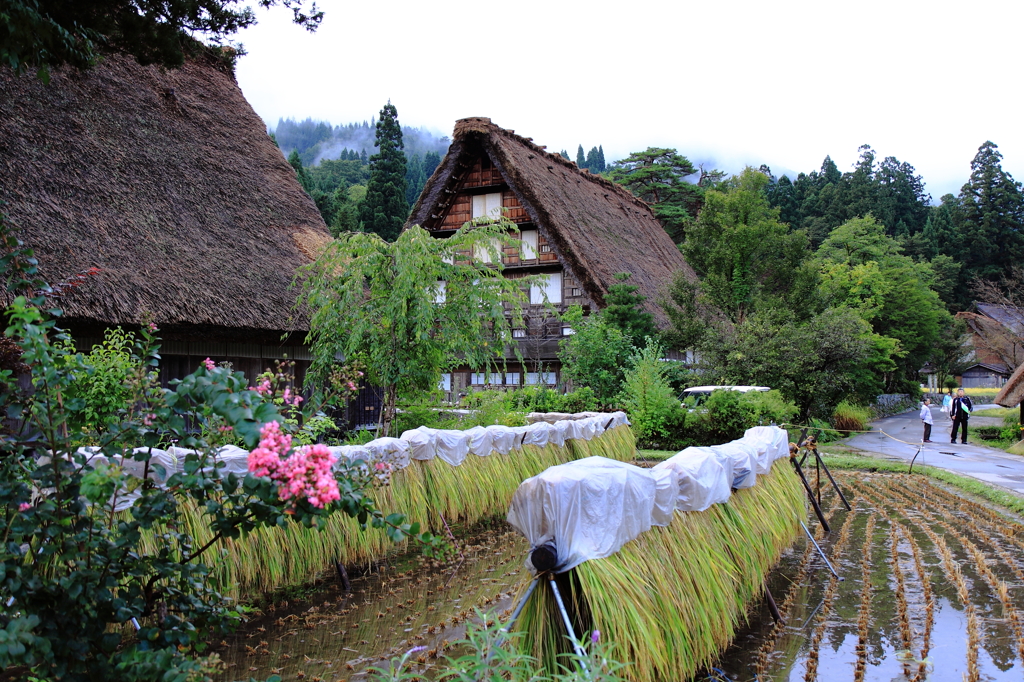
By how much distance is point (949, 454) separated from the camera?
1362cm

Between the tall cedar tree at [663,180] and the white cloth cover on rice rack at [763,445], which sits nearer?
the white cloth cover on rice rack at [763,445]

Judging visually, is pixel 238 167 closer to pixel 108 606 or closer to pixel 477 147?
pixel 477 147

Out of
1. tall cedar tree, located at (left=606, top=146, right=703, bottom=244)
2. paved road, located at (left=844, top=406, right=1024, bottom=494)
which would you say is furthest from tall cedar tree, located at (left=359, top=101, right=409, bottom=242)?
paved road, located at (left=844, top=406, right=1024, bottom=494)

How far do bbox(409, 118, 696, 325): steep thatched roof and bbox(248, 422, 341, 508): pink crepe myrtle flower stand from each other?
52.4ft

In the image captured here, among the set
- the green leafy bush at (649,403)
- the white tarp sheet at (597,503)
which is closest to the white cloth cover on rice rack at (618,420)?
the green leafy bush at (649,403)

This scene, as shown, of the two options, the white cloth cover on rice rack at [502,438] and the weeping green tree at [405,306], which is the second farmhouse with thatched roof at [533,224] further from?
the white cloth cover on rice rack at [502,438]

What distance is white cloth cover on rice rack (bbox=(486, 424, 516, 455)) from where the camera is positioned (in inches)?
303

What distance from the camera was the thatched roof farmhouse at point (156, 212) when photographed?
8086 mm

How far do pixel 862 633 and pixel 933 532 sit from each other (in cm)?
363

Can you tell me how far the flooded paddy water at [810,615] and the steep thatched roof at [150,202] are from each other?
425cm

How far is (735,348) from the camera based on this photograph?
16562mm

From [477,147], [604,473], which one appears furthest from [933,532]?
[477,147]

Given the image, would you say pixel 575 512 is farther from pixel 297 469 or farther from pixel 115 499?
pixel 115 499

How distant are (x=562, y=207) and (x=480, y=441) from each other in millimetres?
12935
